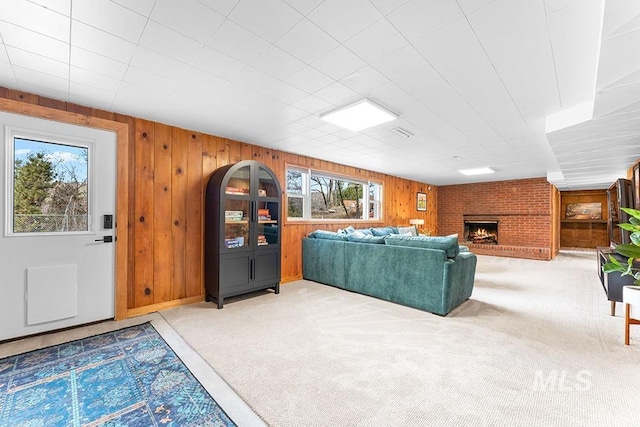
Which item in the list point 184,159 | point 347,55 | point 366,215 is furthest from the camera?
point 366,215

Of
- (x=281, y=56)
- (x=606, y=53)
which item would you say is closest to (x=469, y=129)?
(x=606, y=53)

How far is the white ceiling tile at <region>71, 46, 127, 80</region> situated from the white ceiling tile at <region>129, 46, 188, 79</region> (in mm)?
A: 141

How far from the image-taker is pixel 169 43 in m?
1.86

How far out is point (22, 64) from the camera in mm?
2100

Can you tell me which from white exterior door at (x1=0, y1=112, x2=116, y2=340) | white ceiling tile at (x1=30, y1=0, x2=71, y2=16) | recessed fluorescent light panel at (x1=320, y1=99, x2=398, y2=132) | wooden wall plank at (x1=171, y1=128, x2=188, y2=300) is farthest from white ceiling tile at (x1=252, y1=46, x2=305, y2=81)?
white exterior door at (x1=0, y1=112, x2=116, y2=340)

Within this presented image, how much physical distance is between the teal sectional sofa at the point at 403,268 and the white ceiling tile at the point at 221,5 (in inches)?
118

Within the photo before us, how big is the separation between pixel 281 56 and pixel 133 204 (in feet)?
7.98

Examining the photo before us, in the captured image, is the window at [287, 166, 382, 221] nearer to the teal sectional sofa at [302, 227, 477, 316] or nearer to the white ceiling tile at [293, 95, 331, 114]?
the teal sectional sofa at [302, 227, 477, 316]

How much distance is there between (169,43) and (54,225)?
222 cm

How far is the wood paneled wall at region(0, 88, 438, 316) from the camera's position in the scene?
317 cm

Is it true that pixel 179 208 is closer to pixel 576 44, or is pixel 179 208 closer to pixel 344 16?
pixel 344 16

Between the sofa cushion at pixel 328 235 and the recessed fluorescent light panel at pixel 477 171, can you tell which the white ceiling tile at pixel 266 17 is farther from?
the recessed fluorescent light panel at pixel 477 171

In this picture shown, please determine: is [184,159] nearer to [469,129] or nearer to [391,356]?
[391,356]

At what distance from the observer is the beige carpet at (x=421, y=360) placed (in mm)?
1653
